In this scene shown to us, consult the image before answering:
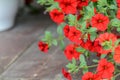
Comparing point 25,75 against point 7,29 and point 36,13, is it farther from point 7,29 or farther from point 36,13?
point 36,13

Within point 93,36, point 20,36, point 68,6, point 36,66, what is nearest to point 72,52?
point 93,36

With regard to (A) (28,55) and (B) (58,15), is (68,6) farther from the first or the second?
(A) (28,55)

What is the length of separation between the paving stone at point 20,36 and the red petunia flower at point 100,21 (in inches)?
38.2

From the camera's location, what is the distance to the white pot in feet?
11.8

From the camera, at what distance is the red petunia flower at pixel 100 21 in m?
2.00

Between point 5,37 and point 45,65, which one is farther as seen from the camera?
point 5,37

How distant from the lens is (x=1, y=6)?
357 centimetres

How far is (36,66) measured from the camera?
2.71 m

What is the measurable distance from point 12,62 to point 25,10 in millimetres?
1647

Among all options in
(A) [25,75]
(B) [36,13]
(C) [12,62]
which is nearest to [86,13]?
(A) [25,75]

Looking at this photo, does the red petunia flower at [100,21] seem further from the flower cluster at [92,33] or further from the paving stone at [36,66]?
the paving stone at [36,66]

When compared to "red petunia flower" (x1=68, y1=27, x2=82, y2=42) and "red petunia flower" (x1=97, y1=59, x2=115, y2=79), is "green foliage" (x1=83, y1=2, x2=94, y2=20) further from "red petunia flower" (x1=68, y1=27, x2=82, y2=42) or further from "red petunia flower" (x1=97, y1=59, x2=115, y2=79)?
"red petunia flower" (x1=97, y1=59, x2=115, y2=79)

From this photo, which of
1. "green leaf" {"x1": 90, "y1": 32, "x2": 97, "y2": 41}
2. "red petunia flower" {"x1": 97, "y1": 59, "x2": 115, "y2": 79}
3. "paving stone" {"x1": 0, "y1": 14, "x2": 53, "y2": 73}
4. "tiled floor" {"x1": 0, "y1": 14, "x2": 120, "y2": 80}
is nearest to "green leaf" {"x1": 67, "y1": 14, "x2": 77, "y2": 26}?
"green leaf" {"x1": 90, "y1": 32, "x2": 97, "y2": 41}

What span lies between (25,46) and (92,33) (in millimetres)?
1236
